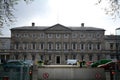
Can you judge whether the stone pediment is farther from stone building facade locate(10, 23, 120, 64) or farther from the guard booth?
the guard booth

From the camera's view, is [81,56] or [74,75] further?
[81,56]

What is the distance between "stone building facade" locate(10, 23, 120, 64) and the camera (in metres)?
85.9

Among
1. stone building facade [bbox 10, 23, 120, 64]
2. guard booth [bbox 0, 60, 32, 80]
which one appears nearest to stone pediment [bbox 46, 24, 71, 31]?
stone building facade [bbox 10, 23, 120, 64]

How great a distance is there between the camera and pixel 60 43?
3423 inches

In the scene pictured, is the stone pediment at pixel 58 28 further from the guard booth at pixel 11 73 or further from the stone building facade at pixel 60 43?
the guard booth at pixel 11 73

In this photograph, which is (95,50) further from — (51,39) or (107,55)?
(51,39)

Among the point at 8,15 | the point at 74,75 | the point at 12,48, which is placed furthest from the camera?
the point at 12,48

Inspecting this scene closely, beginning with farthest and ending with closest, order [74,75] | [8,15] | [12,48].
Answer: [12,48] → [74,75] → [8,15]

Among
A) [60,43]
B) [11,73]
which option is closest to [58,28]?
[60,43]

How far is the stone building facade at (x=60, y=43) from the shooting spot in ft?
282

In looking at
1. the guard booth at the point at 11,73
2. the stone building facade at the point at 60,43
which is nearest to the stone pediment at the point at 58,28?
the stone building facade at the point at 60,43

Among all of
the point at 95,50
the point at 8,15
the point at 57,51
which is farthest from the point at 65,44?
the point at 8,15

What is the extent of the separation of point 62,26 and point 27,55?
1351 centimetres

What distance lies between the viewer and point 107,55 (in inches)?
3378
